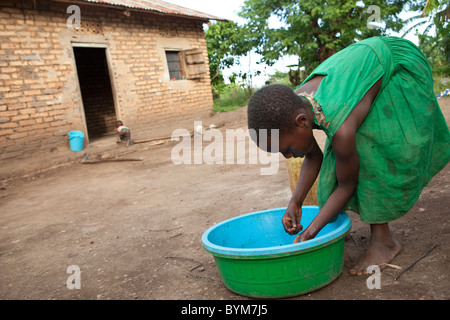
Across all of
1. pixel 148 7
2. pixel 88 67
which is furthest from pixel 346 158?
pixel 88 67

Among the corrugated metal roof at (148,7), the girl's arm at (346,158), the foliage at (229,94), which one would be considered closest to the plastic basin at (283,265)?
the girl's arm at (346,158)

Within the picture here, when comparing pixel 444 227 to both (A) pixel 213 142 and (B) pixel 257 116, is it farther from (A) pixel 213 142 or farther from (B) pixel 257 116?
(A) pixel 213 142

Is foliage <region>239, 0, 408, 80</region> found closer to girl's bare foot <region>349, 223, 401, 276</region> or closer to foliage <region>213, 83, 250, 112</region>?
foliage <region>213, 83, 250, 112</region>

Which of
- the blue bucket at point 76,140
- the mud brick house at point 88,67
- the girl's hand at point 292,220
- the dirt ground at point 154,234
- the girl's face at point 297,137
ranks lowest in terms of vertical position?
the dirt ground at point 154,234

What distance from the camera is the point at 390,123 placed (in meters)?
1.77

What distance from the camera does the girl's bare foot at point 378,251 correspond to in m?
1.94

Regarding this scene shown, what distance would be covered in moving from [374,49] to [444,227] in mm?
1217

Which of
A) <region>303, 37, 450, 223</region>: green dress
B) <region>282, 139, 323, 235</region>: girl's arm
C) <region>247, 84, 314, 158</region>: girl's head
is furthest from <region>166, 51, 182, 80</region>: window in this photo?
<region>247, 84, 314, 158</region>: girl's head

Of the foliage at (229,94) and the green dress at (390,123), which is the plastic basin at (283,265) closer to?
the green dress at (390,123)

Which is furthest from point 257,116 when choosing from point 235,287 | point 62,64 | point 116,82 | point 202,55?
point 202,55

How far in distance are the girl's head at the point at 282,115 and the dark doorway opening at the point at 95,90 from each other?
1001 cm

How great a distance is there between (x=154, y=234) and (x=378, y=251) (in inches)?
67.2

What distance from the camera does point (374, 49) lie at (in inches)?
68.9

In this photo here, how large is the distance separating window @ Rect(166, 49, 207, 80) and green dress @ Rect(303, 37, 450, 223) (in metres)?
8.34
